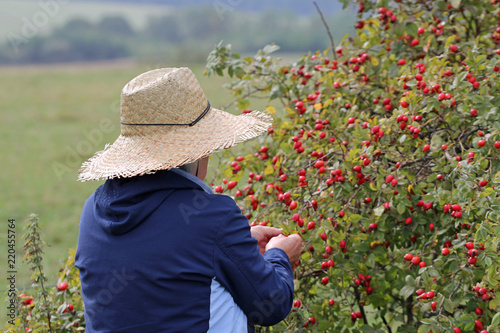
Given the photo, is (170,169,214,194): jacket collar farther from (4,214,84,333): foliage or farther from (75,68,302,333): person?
(4,214,84,333): foliage

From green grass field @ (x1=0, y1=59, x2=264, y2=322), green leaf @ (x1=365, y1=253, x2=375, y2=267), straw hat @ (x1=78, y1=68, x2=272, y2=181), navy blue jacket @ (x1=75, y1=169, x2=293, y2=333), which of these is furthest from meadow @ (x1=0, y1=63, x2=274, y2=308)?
green leaf @ (x1=365, y1=253, x2=375, y2=267)

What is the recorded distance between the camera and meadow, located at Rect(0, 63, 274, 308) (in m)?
7.27

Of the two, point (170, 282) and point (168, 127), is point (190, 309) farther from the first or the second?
A: point (168, 127)

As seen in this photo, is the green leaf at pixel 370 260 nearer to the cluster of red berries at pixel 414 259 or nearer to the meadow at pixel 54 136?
the cluster of red berries at pixel 414 259

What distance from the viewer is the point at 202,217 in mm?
1474

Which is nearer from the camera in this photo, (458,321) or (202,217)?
(202,217)

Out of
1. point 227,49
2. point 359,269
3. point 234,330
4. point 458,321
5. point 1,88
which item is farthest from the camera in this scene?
point 1,88

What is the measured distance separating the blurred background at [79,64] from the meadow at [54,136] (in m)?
0.03

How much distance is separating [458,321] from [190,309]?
0.96 metres

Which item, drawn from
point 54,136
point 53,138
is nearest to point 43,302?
point 53,138

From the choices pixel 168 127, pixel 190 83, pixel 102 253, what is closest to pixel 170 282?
pixel 102 253

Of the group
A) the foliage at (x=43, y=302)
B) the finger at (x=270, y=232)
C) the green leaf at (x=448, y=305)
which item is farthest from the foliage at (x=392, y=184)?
the foliage at (x=43, y=302)

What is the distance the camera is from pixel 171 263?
146 centimetres

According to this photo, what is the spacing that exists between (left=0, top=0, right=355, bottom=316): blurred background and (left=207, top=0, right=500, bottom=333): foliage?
53 centimetres
